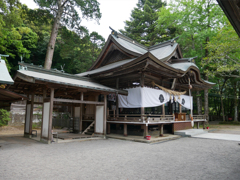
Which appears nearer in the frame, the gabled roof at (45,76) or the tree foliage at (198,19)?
the gabled roof at (45,76)

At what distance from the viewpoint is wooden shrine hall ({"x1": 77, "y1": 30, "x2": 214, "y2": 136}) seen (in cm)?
1002

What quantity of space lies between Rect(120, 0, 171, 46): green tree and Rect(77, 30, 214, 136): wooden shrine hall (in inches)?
562

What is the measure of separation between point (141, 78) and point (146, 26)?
22.8m

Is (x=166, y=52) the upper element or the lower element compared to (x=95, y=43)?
lower

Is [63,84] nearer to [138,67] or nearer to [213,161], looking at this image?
[138,67]

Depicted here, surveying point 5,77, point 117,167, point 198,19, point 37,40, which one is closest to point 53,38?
point 5,77

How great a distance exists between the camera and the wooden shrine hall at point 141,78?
10.0 metres

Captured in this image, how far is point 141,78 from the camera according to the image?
417 inches

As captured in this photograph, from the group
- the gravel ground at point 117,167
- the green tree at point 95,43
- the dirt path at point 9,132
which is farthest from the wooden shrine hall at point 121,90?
the green tree at point 95,43

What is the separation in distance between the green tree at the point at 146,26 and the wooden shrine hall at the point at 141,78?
14286 mm

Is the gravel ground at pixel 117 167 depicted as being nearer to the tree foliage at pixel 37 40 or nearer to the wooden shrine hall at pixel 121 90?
the wooden shrine hall at pixel 121 90

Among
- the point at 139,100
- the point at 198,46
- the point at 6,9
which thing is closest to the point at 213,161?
the point at 139,100

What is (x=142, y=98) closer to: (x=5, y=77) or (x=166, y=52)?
(x=166, y=52)

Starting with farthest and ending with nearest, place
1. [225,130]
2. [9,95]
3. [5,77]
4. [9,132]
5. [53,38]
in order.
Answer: [53,38], [225,130], [9,132], [9,95], [5,77]
